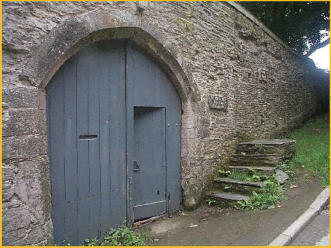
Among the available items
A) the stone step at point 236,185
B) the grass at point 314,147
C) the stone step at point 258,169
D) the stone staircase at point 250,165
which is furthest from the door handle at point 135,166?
the grass at point 314,147

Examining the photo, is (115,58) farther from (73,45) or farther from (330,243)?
(330,243)

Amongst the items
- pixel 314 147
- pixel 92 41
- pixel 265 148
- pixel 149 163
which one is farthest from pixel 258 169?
pixel 92 41

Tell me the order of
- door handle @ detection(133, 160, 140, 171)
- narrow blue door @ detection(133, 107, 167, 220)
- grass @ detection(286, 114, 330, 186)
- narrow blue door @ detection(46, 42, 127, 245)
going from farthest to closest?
grass @ detection(286, 114, 330, 186) → narrow blue door @ detection(133, 107, 167, 220) → door handle @ detection(133, 160, 140, 171) → narrow blue door @ detection(46, 42, 127, 245)

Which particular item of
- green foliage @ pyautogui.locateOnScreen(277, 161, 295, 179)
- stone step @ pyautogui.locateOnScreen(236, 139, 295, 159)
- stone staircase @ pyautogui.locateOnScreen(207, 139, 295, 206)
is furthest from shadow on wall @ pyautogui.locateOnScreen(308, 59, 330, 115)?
green foliage @ pyautogui.locateOnScreen(277, 161, 295, 179)

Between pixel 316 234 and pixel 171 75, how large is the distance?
10.7ft

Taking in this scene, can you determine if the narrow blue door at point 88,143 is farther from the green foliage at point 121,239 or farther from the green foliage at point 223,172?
the green foliage at point 223,172

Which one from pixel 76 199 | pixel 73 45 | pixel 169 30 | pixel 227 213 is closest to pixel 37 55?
pixel 73 45

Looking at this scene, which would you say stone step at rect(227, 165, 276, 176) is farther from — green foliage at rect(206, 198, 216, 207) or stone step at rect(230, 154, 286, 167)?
green foliage at rect(206, 198, 216, 207)

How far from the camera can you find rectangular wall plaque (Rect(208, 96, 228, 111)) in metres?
5.73

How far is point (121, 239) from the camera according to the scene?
410 cm

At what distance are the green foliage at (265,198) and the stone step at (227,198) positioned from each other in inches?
4.1

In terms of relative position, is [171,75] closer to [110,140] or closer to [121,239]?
[110,140]

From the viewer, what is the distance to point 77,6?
3566 millimetres

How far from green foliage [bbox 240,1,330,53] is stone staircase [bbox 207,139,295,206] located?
25.3ft
